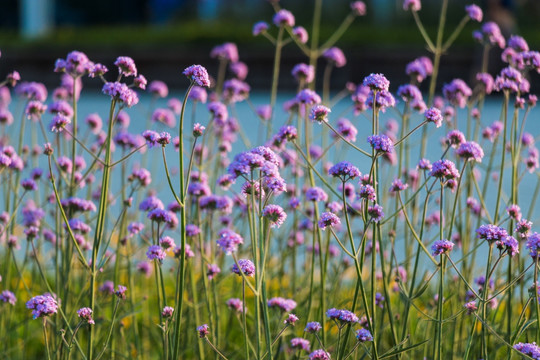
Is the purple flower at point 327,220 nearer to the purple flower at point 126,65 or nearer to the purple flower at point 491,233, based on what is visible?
the purple flower at point 491,233

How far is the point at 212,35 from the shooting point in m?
14.4

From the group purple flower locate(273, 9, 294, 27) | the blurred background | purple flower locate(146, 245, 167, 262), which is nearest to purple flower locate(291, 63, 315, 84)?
purple flower locate(273, 9, 294, 27)

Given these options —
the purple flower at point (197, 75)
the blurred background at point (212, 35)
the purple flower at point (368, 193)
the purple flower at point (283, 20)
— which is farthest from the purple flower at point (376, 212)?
the blurred background at point (212, 35)

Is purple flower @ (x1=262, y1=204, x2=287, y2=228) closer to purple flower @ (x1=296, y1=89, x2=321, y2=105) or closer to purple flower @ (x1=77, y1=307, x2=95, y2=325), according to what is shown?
purple flower @ (x1=77, y1=307, x2=95, y2=325)

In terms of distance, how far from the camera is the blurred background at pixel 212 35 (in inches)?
410

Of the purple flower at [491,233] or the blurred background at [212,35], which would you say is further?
the blurred background at [212,35]

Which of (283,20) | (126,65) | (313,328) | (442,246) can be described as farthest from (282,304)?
(283,20)

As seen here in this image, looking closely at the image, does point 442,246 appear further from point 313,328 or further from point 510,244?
point 313,328

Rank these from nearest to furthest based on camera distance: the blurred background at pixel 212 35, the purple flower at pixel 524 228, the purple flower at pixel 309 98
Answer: the purple flower at pixel 524 228 < the purple flower at pixel 309 98 < the blurred background at pixel 212 35

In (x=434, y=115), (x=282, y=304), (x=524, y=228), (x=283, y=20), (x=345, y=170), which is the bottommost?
(x=282, y=304)

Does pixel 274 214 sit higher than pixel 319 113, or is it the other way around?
pixel 319 113

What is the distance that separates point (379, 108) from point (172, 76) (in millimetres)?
9528

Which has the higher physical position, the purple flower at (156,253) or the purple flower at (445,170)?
the purple flower at (445,170)

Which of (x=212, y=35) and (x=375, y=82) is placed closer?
(x=375, y=82)
